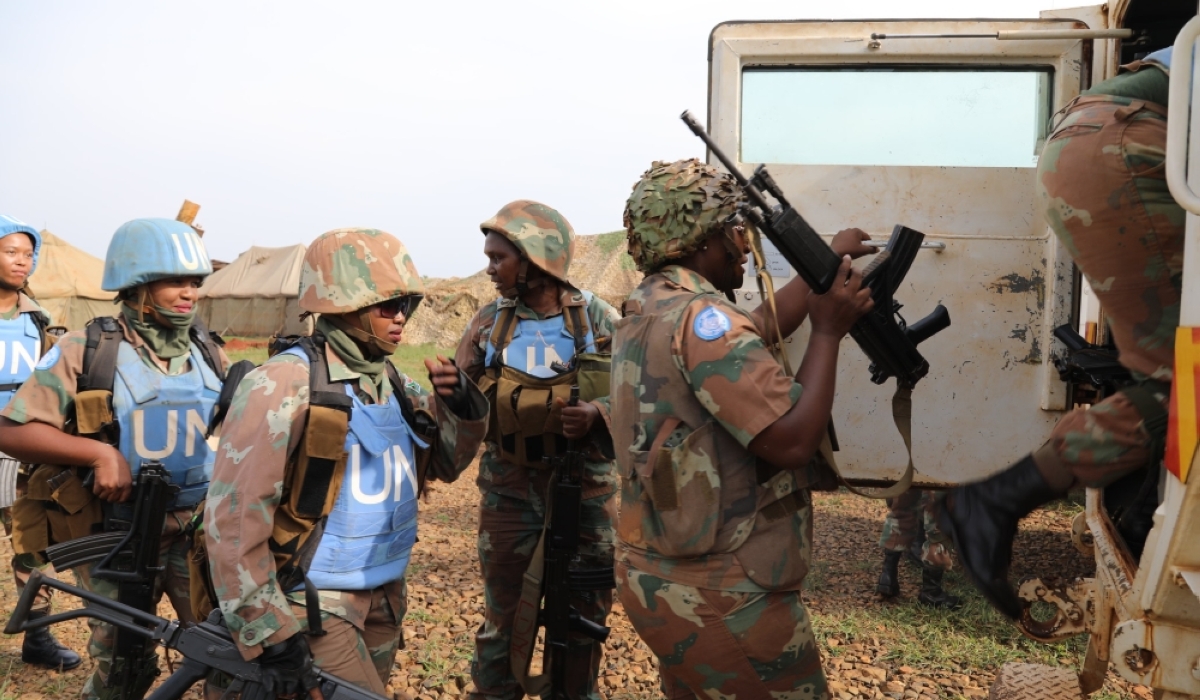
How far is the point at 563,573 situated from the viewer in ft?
12.1

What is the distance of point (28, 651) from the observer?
480 cm

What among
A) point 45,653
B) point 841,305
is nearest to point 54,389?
point 45,653

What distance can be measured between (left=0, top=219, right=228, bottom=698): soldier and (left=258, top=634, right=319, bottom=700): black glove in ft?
4.32

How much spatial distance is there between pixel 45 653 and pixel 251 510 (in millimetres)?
3242

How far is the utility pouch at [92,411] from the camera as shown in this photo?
132 inches

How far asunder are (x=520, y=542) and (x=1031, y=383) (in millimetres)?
2072

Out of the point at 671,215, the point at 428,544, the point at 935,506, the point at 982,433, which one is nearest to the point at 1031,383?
the point at 982,433

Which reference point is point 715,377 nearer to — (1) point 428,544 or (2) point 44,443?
(2) point 44,443

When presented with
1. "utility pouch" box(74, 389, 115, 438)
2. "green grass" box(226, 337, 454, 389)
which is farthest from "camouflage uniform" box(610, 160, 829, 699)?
"green grass" box(226, 337, 454, 389)

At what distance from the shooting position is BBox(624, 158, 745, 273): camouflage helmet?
247cm

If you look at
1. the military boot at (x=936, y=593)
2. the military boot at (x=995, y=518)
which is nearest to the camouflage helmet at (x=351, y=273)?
the military boot at (x=995, y=518)

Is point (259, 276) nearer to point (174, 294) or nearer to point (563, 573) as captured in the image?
point (174, 294)

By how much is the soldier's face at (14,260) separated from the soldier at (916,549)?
4.70 m

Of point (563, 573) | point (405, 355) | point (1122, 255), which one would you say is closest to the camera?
point (1122, 255)
